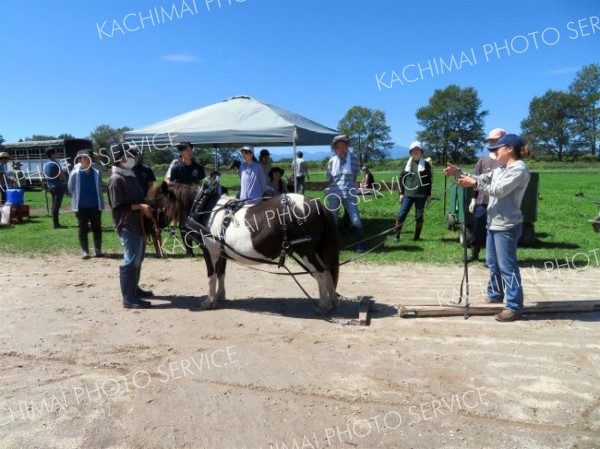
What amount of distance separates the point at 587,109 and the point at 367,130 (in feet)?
122

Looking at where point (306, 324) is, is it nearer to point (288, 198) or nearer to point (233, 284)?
point (288, 198)

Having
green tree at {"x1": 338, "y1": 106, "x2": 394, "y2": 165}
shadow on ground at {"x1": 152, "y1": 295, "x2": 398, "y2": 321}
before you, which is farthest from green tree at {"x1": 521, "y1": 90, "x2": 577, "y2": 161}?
shadow on ground at {"x1": 152, "y1": 295, "x2": 398, "y2": 321}

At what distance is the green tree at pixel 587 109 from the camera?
2835 inches

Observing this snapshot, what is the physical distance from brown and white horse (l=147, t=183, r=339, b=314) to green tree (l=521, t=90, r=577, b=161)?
83.2m

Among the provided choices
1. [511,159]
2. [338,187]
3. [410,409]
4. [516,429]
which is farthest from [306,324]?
[338,187]

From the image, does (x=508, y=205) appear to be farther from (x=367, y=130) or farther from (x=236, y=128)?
(x=367, y=130)

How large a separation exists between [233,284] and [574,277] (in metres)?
5.16

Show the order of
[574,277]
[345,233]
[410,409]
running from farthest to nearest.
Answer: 1. [345,233]
2. [574,277]
3. [410,409]

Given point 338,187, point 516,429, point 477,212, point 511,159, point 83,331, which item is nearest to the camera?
point 516,429

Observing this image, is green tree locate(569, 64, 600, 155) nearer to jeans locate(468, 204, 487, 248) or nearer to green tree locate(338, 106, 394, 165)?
green tree locate(338, 106, 394, 165)

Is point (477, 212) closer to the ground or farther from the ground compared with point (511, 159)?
closer to the ground

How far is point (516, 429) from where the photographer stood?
294cm

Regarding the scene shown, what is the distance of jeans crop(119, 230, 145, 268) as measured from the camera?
5551 millimetres

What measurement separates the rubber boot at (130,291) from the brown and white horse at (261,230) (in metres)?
0.81
